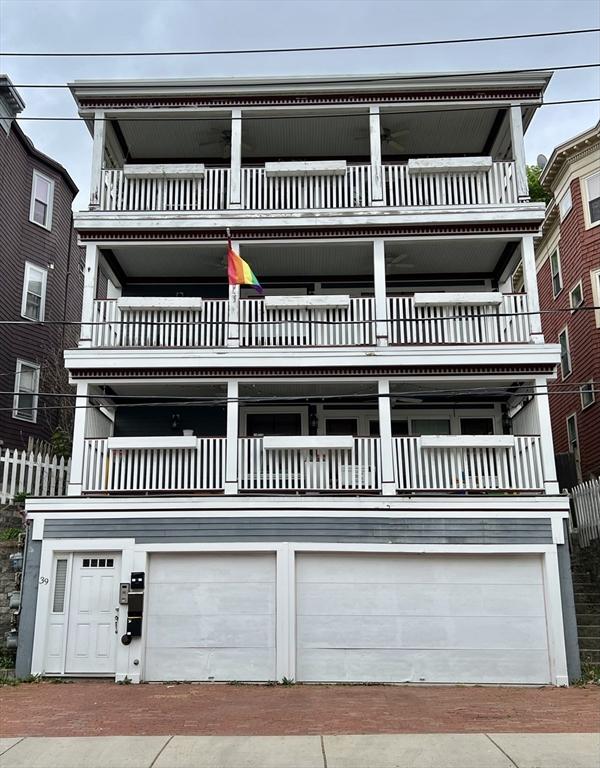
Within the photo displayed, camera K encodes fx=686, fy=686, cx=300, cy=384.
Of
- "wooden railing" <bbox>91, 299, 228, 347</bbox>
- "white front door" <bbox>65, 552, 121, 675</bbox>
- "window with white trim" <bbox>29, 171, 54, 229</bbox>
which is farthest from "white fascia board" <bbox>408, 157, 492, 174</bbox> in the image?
"window with white trim" <bbox>29, 171, 54, 229</bbox>

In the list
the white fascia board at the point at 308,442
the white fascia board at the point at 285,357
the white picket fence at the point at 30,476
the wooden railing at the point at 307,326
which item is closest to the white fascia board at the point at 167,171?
the wooden railing at the point at 307,326

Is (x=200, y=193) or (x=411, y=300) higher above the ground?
(x=200, y=193)

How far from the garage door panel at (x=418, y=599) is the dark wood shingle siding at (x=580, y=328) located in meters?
7.09

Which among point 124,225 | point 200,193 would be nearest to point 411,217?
point 200,193

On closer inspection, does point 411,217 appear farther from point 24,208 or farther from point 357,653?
point 24,208

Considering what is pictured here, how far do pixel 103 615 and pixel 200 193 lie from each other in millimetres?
8404

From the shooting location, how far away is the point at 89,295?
13.6m

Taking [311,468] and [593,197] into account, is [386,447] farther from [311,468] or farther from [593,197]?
[593,197]

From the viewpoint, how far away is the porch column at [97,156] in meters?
14.0

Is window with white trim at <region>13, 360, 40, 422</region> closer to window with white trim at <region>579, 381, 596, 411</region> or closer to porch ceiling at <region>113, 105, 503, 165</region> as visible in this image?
porch ceiling at <region>113, 105, 503, 165</region>

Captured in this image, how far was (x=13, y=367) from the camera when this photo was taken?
1919cm

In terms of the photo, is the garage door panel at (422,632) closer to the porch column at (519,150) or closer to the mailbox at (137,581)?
the mailbox at (137,581)

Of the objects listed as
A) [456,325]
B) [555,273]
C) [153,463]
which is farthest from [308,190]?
[555,273]

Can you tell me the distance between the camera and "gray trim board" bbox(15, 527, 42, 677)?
11.7 meters
